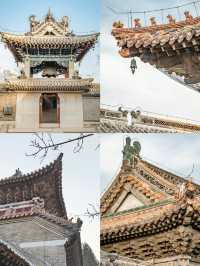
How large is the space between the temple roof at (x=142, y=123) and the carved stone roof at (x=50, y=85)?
0.40 meters

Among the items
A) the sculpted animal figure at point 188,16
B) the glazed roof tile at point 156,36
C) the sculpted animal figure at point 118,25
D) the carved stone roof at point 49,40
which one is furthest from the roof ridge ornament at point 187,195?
the carved stone roof at point 49,40

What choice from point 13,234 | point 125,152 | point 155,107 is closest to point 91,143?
point 125,152

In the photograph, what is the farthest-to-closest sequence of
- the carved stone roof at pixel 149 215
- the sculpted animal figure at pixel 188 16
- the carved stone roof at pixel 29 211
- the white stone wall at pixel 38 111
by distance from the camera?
the white stone wall at pixel 38 111 < the carved stone roof at pixel 29 211 < the sculpted animal figure at pixel 188 16 < the carved stone roof at pixel 149 215

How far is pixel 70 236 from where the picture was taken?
711cm

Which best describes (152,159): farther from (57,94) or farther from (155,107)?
(57,94)

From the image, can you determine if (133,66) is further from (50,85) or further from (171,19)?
(50,85)

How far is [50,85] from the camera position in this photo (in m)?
7.66

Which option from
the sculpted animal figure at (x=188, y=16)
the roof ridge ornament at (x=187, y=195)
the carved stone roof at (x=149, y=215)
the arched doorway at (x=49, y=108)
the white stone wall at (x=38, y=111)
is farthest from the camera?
the arched doorway at (x=49, y=108)

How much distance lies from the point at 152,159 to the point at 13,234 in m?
1.84

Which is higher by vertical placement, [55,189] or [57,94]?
[57,94]

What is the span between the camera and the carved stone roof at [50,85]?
7.60 meters

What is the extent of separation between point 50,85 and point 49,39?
1.86 ft

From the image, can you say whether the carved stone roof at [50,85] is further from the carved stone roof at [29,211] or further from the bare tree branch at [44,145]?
the carved stone roof at [29,211]

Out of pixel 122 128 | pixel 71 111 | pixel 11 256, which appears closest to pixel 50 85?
pixel 71 111
